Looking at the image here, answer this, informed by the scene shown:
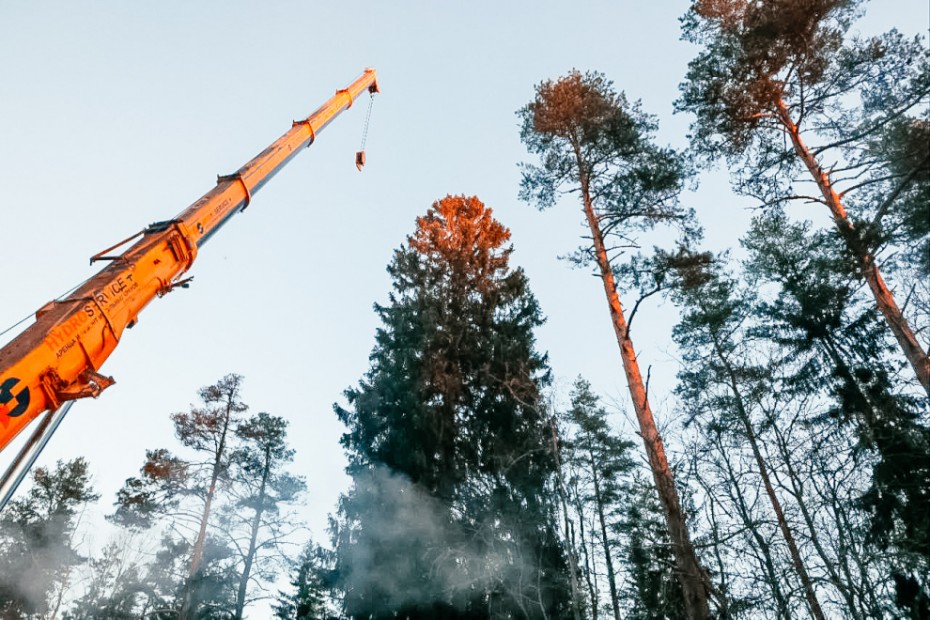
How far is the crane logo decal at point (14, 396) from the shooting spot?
3775 mm

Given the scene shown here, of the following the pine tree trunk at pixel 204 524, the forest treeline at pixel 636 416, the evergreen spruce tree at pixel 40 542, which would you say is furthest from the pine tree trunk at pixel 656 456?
the evergreen spruce tree at pixel 40 542

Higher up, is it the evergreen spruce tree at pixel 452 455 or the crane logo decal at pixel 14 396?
the evergreen spruce tree at pixel 452 455

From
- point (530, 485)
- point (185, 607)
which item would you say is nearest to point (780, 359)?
point (530, 485)

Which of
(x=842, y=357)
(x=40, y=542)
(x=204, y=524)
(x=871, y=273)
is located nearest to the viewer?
(x=871, y=273)

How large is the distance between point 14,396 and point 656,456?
22.9ft

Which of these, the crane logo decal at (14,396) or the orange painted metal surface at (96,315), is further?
the orange painted metal surface at (96,315)

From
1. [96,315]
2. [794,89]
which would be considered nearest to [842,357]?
[794,89]

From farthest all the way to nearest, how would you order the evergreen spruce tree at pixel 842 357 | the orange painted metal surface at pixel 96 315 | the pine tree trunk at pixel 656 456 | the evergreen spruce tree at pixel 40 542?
the evergreen spruce tree at pixel 40 542, the evergreen spruce tree at pixel 842 357, the pine tree trunk at pixel 656 456, the orange painted metal surface at pixel 96 315

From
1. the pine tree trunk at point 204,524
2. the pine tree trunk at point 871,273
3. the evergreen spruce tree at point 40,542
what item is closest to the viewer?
the pine tree trunk at point 871,273

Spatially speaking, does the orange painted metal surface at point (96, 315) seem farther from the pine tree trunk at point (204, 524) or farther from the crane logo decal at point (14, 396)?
the pine tree trunk at point (204, 524)

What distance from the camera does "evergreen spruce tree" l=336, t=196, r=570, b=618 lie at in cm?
1180

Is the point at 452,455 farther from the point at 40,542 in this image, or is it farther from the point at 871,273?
the point at 40,542

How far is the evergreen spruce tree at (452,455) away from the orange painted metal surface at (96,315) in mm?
6010

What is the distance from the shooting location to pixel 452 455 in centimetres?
1412
